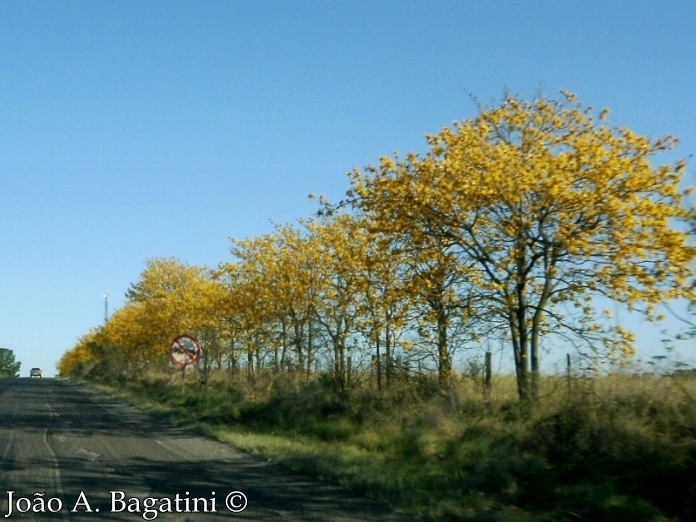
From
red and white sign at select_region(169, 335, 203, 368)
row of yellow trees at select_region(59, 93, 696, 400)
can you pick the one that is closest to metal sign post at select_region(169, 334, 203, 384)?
red and white sign at select_region(169, 335, 203, 368)

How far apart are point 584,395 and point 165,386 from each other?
1301 inches

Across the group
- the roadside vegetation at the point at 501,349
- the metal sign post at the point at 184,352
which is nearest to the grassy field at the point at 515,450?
the roadside vegetation at the point at 501,349

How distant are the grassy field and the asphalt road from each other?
74cm

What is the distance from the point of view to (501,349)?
709 inches

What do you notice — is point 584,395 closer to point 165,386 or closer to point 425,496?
point 425,496

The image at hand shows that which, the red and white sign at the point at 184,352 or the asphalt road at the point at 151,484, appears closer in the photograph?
the asphalt road at the point at 151,484

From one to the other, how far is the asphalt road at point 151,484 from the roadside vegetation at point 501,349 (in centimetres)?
84

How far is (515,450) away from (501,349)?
4.66m

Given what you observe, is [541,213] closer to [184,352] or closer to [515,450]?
[515,450]

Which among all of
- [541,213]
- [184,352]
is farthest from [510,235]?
[184,352]

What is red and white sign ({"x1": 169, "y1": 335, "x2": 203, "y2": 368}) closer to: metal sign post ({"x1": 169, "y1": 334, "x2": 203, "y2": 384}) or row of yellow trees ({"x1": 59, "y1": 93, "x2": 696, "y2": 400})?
metal sign post ({"x1": 169, "y1": 334, "x2": 203, "y2": 384})

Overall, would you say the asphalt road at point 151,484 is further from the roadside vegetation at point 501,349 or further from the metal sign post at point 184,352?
the metal sign post at point 184,352

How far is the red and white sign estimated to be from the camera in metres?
29.2

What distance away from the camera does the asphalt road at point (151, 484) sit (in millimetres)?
10328
